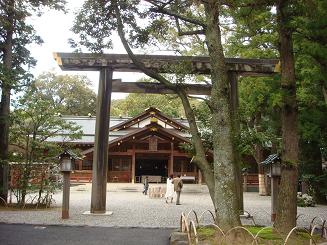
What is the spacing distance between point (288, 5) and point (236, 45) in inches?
395

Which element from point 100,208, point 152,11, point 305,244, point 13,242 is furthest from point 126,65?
point 305,244

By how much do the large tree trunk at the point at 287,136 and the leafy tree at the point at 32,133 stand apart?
8.90 metres

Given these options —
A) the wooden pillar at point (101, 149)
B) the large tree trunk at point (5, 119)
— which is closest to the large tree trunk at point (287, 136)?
the wooden pillar at point (101, 149)

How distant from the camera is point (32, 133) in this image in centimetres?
1445

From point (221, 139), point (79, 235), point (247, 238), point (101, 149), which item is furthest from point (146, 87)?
point (247, 238)

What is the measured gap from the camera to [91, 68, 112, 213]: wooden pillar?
39.5 feet

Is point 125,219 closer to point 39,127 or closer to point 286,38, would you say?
point 39,127

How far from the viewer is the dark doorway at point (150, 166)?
3381cm

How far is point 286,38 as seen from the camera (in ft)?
27.0

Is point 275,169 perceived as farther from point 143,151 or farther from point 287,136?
point 143,151

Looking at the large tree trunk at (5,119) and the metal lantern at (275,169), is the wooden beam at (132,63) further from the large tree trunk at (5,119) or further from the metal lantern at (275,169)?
the metal lantern at (275,169)

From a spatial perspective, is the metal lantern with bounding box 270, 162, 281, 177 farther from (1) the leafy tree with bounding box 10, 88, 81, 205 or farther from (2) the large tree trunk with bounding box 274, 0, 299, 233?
(1) the leafy tree with bounding box 10, 88, 81, 205

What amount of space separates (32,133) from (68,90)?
1296 inches

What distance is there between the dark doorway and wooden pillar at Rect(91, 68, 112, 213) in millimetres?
21585
